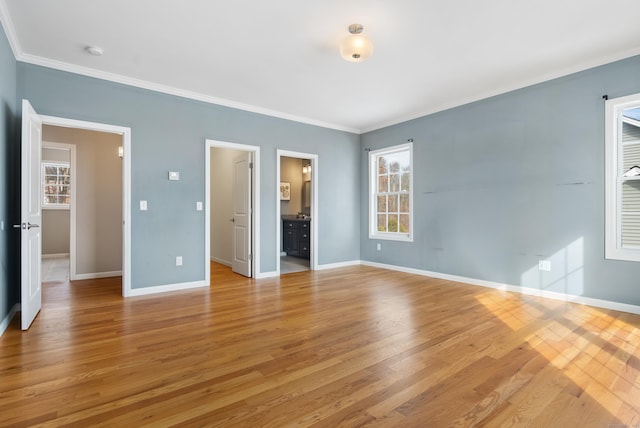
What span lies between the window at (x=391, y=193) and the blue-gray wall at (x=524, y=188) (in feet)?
0.73

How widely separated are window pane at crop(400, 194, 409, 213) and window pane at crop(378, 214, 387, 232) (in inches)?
17.5

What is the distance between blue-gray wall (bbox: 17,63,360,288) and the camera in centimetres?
368

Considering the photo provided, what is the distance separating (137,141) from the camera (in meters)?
4.09

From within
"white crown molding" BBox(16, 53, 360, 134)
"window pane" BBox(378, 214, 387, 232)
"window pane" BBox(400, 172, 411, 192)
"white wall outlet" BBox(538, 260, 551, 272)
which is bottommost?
"white wall outlet" BBox(538, 260, 551, 272)

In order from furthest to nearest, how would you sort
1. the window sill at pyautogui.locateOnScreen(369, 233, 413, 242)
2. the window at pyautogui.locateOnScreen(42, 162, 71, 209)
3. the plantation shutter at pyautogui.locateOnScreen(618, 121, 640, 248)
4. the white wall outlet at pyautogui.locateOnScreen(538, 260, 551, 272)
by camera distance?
the window at pyautogui.locateOnScreen(42, 162, 71, 209), the window sill at pyautogui.locateOnScreen(369, 233, 413, 242), the white wall outlet at pyautogui.locateOnScreen(538, 260, 551, 272), the plantation shutter at pyautogui.locateOnScreen(618, 121, 640, 248)

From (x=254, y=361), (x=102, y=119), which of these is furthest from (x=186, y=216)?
(x=254, y=361)

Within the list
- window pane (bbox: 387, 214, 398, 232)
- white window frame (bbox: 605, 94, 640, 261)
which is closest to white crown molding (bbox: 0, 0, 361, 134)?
window pane (bbox: 387, 214, 398, 232)

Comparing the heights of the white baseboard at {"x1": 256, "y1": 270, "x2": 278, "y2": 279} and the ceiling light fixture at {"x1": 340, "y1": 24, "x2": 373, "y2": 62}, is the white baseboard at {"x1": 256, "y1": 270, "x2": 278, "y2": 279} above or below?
below

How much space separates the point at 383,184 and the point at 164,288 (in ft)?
13.6

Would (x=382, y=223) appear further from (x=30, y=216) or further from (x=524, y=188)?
(x=30, y=216)

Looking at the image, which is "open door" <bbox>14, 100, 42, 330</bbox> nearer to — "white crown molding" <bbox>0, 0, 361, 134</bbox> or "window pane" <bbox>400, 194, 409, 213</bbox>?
"white crown molding" <bbox>0, 0, 361, 134</bbox>

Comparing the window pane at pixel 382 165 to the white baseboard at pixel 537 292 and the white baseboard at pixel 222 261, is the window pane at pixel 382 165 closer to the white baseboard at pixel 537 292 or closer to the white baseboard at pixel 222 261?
the white baseboard at pixel 537 292

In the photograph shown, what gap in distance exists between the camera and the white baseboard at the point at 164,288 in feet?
13.4

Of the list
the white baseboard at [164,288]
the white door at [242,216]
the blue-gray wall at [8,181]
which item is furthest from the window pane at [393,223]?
the blue-gray wall at [8,181]
